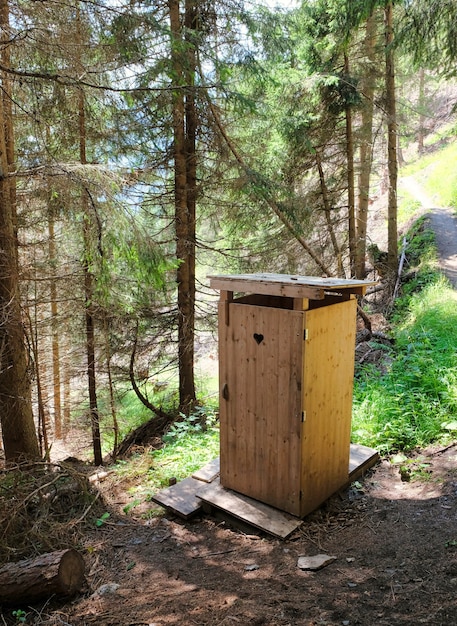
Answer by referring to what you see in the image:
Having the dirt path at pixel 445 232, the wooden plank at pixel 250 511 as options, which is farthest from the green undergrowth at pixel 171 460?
the dirt path at pixel 445 232

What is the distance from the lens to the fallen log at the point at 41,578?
2.78 meters

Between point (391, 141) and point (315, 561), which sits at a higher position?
point (391, 141)

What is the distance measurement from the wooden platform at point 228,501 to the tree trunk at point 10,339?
2190 mm

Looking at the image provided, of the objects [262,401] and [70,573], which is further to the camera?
[262,401]

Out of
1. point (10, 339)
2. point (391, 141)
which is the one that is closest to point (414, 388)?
point (10, 339)

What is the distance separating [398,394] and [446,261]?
736 cm

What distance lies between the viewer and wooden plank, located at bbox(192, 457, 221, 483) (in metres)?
4.52

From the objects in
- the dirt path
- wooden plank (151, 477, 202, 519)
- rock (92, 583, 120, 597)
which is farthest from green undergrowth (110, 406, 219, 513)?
the dirt path

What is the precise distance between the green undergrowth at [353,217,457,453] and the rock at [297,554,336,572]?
2.05 meters

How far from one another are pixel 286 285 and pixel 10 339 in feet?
12.4

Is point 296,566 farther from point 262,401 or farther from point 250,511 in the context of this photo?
point 262,401

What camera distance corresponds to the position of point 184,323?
24.9 ft

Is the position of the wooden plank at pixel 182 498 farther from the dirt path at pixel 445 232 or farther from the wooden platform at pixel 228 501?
the dirt path at pixel 445 232

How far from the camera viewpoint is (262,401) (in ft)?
12.6
